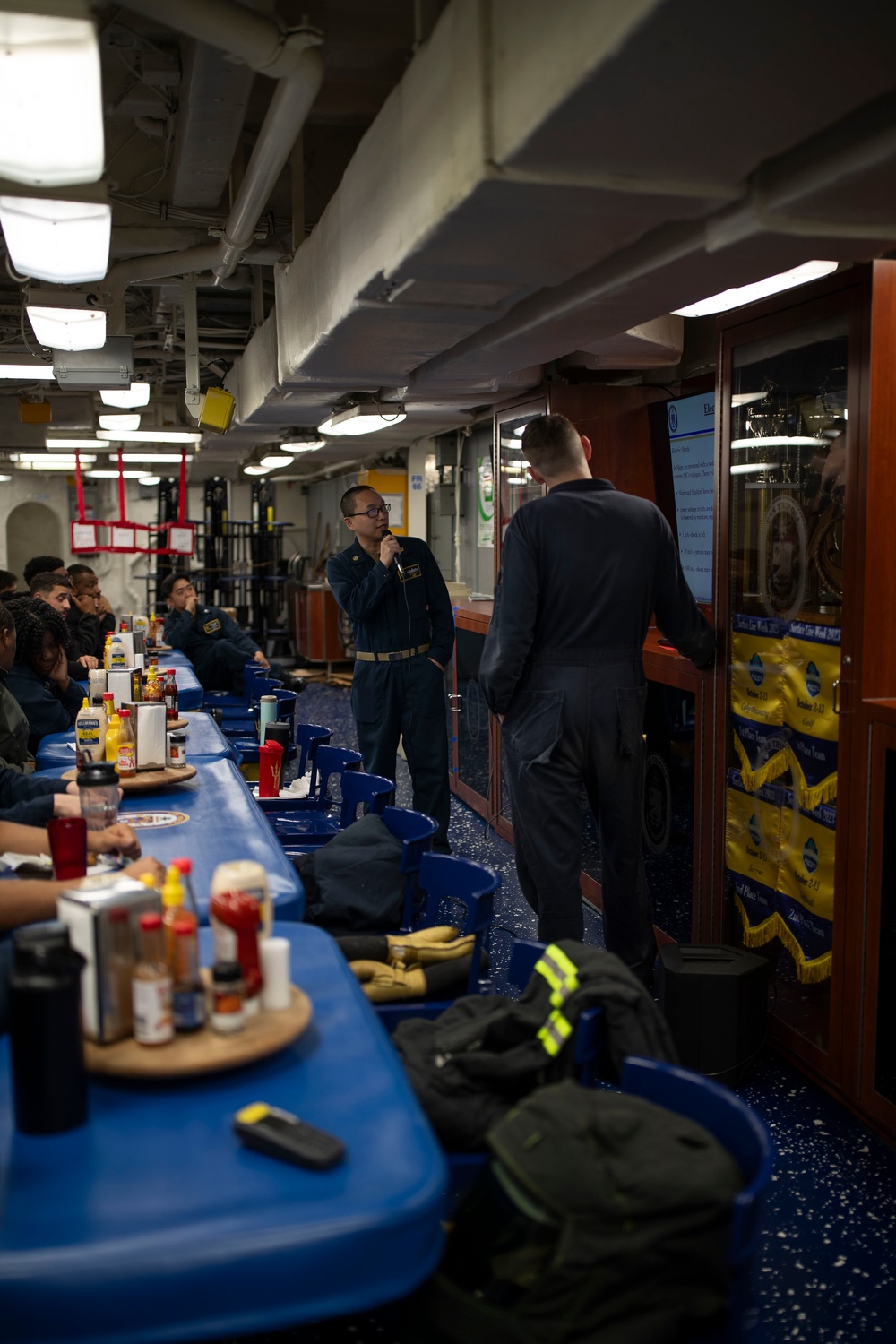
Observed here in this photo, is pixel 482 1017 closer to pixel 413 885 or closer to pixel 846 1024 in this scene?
pixel 413 885

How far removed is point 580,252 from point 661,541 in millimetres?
1067

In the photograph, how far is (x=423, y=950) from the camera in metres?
2.63

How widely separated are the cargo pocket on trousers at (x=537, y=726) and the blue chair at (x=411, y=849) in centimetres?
49

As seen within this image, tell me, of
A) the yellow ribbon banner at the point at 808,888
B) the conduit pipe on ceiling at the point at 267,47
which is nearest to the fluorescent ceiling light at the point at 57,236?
the conduit pipe on ceiling at the point at 267,47

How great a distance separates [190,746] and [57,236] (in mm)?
1857

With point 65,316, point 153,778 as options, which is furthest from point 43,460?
point 153,778

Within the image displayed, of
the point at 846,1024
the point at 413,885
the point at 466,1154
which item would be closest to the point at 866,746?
the point at 846,1024

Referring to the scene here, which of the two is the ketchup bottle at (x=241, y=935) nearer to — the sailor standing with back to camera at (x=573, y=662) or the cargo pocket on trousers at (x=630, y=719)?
the sailor standing with back to camera at (x=573, y=662)

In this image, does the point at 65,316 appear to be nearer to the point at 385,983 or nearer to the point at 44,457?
the point at 385,983

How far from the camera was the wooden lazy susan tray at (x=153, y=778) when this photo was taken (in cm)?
331

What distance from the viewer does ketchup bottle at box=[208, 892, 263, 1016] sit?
1660 millimetres

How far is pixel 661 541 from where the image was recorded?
3.49m

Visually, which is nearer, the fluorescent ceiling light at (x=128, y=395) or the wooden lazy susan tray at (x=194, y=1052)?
the wooden lazy susan tray at (x=194, y=1052)

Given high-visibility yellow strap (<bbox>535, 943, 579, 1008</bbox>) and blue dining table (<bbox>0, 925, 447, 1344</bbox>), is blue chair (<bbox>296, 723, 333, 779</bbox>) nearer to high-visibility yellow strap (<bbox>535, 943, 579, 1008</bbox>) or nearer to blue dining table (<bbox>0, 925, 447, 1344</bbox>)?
high-visibility yellow strap (<bbox>535, 943, 579, 1008</bbox>)
